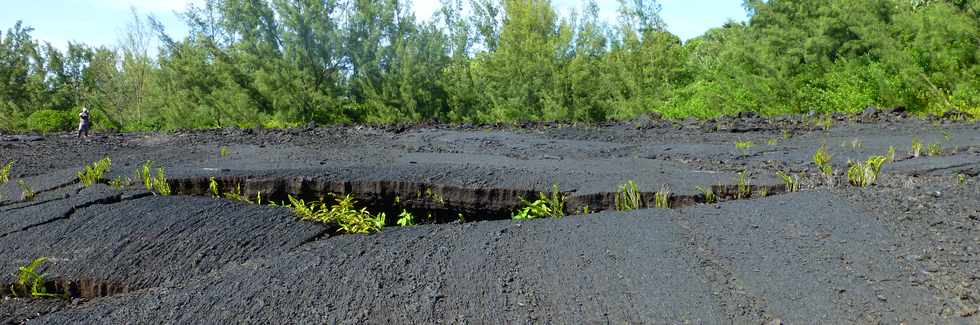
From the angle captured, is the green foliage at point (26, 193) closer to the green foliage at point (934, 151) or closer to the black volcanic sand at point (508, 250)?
the black volcanic sand at point (508, 250)

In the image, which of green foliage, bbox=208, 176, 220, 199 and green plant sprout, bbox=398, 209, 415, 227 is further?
green foliage, bbox=208, 176, 220, 199

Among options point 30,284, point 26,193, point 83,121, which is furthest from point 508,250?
point 83,121

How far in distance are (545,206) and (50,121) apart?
1866 cm

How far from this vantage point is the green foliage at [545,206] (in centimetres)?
380

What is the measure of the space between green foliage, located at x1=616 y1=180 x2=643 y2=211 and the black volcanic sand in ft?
0.24

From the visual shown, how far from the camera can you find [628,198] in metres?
3.87

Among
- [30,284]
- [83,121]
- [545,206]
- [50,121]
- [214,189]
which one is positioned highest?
[50,121]

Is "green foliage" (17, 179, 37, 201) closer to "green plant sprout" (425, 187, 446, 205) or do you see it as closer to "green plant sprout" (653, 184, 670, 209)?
"green plant sprout" (425, 187, 446, 205)

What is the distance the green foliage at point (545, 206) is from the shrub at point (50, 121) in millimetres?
17894

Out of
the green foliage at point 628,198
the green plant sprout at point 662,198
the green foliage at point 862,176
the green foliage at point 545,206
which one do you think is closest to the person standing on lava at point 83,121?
the green foliage at point 545,206

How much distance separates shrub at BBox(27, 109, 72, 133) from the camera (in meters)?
17.4

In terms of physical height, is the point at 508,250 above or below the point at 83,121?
below

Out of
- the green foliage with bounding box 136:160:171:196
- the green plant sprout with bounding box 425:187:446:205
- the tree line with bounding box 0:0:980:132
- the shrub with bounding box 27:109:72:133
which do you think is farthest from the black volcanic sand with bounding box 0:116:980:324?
the shrub with bounding box 27:109:72:133

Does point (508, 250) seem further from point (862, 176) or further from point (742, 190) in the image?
point (862, 176)
